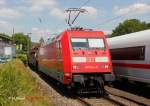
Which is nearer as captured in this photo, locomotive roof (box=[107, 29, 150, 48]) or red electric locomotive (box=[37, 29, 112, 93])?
red electric locomotive (box=[37, 29, 112, 93])

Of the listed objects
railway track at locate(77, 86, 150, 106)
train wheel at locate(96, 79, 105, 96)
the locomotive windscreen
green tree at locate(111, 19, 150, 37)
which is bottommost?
railway track at locate(77, 86, 150, 106)

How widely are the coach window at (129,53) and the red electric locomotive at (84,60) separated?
132 centimetres

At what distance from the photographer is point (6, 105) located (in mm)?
10391

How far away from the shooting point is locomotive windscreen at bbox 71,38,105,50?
17164 mm

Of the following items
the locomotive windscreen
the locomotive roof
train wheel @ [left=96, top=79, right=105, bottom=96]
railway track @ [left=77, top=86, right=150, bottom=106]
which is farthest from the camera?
the locomotive windscreen

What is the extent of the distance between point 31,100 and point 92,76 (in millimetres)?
3935

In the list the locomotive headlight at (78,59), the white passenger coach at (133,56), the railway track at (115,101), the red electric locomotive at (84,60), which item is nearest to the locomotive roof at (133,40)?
the white passenger coach at (133,56)

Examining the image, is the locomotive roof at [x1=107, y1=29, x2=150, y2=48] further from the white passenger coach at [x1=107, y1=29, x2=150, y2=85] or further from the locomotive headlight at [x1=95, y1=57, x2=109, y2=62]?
the locomotive headlight at [x1=95, y1=57, x2=109, y2=62]

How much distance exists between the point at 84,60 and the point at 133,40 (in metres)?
2.84

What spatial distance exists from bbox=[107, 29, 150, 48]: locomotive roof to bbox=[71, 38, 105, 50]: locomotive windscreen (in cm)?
152

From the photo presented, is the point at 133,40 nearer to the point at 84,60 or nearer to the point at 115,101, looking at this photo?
the point at 84,60

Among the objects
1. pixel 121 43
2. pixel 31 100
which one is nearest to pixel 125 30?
pixel 121 43

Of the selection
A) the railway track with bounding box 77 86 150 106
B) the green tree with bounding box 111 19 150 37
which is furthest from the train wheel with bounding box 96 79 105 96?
the green tree with bounding box 111 19 150 37

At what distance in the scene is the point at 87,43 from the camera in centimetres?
1741
